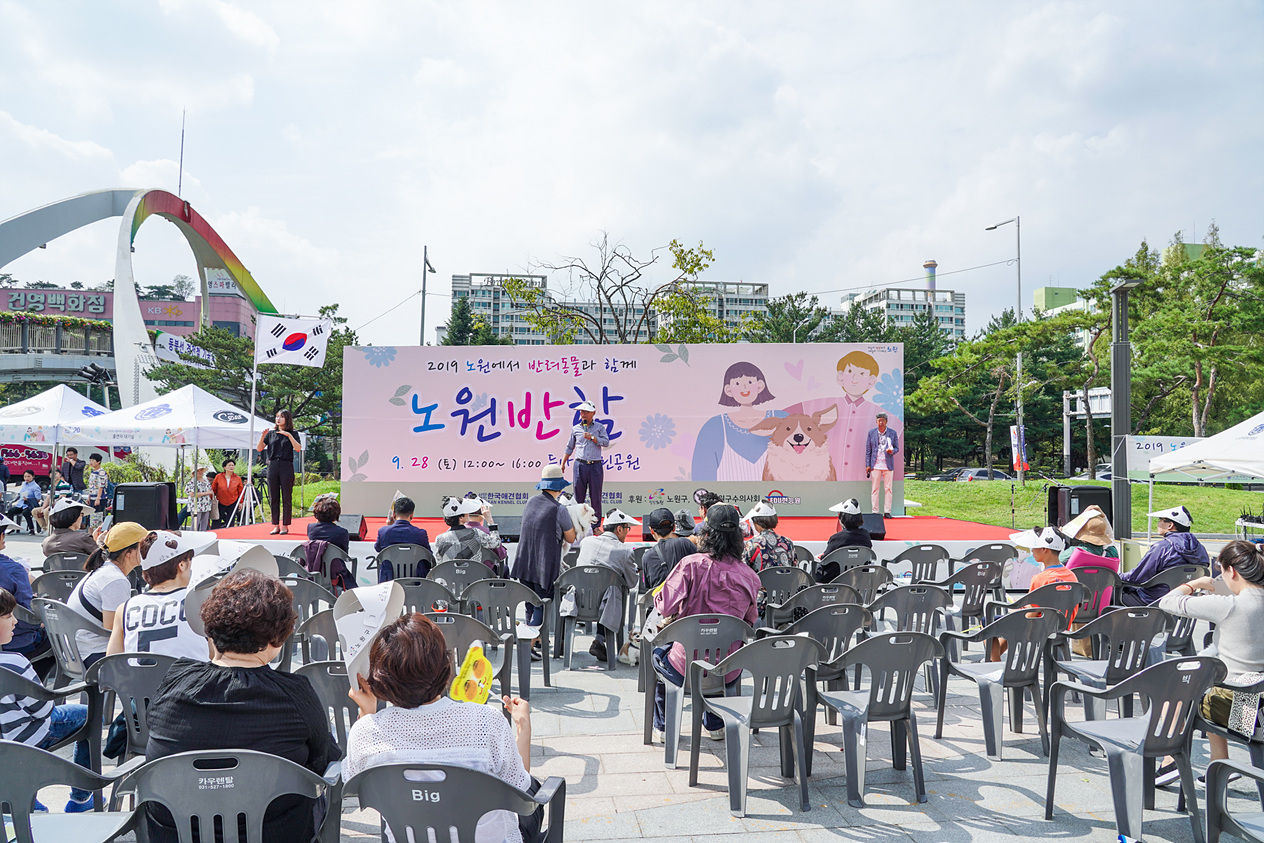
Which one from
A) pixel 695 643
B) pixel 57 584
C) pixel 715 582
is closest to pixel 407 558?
pixel 57 584

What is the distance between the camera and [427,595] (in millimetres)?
5027

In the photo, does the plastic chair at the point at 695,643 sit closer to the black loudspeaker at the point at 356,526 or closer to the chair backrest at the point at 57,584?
the chair backrest at the point at 57,584

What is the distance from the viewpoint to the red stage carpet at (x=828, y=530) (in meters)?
10.3

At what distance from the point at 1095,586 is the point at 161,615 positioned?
17.9 feet

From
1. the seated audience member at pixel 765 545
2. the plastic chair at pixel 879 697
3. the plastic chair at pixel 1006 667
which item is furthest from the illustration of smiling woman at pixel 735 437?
the plastic chair at pixel 879 697

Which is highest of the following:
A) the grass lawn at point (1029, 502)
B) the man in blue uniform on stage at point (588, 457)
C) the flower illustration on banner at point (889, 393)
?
the flower illustration on banner at point (889, 393)

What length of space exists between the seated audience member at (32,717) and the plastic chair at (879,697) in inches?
120

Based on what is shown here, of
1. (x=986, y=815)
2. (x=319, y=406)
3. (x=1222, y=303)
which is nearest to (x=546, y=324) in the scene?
(x=319, y=406)

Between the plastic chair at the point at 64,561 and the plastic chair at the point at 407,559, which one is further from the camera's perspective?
the plastic chair at the point at 407,559

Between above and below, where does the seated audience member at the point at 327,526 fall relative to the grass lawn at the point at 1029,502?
above

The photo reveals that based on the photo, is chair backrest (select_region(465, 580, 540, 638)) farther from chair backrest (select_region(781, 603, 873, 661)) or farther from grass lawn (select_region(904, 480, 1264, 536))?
grass lawn (select_region(904, 480, 1264, 536))

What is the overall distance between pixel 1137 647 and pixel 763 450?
27.7 feet

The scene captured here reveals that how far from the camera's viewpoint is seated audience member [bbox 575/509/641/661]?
5582 mm

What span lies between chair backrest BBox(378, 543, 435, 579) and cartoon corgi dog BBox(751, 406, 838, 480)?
7020 mm
